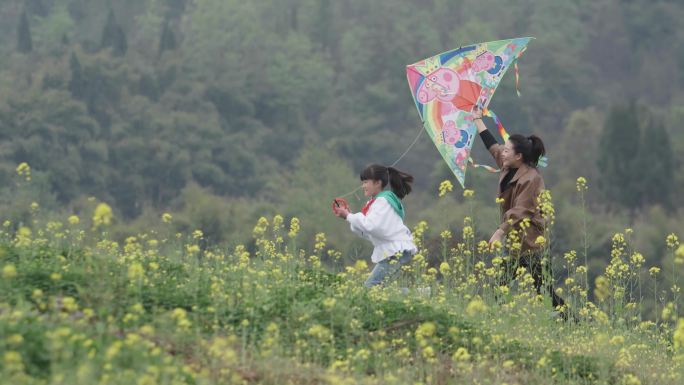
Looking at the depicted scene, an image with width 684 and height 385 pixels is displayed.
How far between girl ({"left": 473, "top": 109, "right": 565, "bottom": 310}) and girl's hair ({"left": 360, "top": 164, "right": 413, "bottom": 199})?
2.23 feet

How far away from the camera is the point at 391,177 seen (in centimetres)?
1151

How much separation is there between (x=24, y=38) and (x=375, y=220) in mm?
89173

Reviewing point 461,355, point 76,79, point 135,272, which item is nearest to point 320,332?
point 461,355

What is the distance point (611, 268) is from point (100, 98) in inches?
3026

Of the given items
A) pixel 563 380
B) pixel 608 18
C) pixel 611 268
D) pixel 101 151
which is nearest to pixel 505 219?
pixel 611 268

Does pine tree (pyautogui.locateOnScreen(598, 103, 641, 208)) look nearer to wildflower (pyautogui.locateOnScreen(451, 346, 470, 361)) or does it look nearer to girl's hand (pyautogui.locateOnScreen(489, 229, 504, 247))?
girl's hand (pyautogui.locateOnScreen(489, 229, 504, 247))

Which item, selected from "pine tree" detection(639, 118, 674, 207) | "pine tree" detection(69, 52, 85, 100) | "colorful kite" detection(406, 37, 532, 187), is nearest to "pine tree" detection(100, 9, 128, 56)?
"pine tree" detection(69, 52, 85, 100)

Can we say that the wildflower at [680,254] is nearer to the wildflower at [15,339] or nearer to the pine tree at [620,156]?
the wildflower at [15,339]

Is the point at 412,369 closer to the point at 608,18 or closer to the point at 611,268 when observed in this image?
the point at 611,268

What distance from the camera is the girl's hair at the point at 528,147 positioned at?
11.4 meters

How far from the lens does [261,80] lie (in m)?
99.4

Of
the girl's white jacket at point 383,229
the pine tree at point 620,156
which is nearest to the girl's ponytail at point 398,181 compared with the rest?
the girl's white jacket at point 383,229

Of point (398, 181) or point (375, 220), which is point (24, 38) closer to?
point (398, 181)

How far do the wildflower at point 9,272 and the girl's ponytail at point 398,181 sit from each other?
3509 mm
